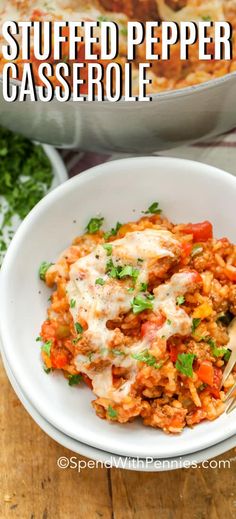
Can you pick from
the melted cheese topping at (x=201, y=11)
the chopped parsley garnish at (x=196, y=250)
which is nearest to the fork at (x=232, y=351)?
the chopped parsley garnish at (x=196, y=250)

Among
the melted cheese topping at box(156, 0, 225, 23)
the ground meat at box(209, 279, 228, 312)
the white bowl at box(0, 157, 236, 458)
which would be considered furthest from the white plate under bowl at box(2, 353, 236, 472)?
the melted cheese topping at box(156, 0, 225, 23)

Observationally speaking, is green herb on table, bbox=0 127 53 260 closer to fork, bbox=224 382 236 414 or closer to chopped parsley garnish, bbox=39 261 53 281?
chopped parsley garnish, bbox=39 261 53 281

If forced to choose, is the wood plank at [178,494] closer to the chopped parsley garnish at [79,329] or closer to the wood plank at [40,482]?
the wood plank at [40,482]

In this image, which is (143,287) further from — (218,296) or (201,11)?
(201,11)

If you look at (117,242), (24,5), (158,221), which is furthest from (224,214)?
(24,5)

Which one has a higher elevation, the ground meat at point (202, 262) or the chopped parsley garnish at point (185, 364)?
the ground meat at point (202, 262)

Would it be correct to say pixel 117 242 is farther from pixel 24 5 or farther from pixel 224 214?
pixel 24 5
